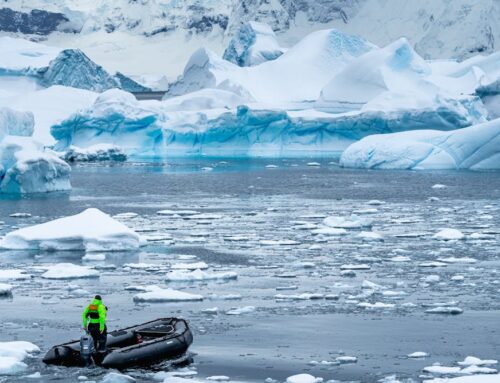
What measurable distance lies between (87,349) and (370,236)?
990 cm

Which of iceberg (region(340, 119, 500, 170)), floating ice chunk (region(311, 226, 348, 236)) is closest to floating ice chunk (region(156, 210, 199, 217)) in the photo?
floating ice chunk (region(311, 226, 348, 236))

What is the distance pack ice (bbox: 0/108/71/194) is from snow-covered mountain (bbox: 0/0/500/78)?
2658 inches

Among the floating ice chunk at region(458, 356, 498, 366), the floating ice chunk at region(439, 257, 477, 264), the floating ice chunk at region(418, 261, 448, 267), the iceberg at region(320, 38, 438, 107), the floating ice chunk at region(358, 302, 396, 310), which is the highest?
the iceberg at region(320, 38, 438, 107)

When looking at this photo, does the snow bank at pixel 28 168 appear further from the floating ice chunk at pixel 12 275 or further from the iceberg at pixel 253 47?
the iceberg at pixel 253 47

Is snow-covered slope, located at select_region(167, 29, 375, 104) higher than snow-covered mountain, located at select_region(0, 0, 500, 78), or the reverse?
snow-covered mountain, located at select_region(0, 0, 500, 78)

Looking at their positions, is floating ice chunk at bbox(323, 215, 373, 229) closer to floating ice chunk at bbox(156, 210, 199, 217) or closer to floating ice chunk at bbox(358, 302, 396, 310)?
floating ice chunk at bbox(156, 210, 199, 217)

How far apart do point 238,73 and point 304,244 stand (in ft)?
140

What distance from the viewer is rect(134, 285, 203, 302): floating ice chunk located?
14.9 metres

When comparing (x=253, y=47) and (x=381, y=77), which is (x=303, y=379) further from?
(x=253, y=47)

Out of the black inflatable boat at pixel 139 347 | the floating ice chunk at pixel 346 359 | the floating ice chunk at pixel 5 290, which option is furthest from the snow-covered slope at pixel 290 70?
the floating ice chunk at pixel 346 359

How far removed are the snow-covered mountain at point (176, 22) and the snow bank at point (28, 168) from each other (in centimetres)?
6755

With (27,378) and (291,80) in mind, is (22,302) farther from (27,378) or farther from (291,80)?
(291,80)

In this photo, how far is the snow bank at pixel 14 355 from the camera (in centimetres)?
1149

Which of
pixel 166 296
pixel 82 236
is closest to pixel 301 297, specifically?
pixel 166 296
